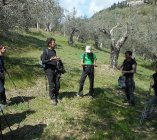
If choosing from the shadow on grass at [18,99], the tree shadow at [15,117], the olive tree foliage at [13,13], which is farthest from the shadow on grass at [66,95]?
the olive tree foliage at [13,13]

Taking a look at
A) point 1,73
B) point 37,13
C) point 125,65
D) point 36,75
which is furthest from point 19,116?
point 37,13

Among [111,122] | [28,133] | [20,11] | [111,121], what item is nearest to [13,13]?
[20,11]

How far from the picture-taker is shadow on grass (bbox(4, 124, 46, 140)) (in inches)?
504

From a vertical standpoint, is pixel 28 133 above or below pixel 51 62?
below

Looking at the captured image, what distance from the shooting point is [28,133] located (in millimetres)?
13141

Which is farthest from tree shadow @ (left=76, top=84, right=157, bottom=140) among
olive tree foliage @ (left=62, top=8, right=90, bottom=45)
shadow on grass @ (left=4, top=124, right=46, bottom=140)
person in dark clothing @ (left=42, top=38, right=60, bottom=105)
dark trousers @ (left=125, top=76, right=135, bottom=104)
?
olive tree foliage @ (left=62, top=8, right=90, bottom=45)

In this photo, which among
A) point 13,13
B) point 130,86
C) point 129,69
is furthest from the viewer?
point 13,13

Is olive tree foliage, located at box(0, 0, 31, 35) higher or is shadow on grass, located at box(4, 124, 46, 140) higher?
olive tree foliage, located at box(0, 0, 31, 35)

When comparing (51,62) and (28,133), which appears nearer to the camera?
(28,133)

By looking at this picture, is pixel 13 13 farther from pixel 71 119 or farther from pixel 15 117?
pixel 71 119

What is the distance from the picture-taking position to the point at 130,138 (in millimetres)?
13430

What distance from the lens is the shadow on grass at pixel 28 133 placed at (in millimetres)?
12797

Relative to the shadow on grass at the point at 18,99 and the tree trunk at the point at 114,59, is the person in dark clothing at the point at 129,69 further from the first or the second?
the tree trunk at the point at 114,59

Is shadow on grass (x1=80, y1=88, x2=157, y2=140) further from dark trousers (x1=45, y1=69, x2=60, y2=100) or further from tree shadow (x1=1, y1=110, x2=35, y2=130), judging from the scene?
tree shadow (x1=1, y1=110, x2=35, y2=130)
